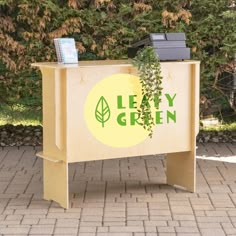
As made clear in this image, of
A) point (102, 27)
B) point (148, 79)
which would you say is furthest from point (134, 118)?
point (102, 27)

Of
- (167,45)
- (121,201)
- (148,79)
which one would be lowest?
(121,201)

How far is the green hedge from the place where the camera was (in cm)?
816

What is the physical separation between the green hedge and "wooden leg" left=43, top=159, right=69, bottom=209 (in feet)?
8.84

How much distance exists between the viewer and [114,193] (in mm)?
6203

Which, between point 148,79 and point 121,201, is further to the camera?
point 121,201

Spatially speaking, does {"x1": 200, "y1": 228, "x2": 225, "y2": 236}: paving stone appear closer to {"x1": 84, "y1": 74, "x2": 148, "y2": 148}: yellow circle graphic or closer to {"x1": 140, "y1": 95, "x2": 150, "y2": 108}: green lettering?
{"x1": 84, "y1": 74, "x2": 148, "y2": 148}: yellow circle graphic

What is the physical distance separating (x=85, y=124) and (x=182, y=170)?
4.10ft

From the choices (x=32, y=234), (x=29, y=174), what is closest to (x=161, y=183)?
(x=29, y=174)

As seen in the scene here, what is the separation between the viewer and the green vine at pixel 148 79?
565cm

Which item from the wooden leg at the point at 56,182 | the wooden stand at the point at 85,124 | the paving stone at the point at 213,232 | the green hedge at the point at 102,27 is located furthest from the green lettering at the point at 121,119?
the green hedge at the point at 102,27

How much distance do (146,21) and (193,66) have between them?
2.26 m

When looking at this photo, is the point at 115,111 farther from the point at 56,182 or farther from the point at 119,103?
the point at 56,182

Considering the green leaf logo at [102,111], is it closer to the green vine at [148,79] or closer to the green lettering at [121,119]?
the green lettering at [121,119]

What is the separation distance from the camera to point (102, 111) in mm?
5719
